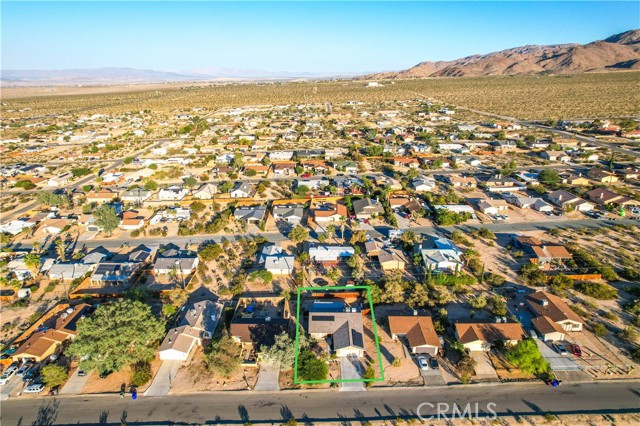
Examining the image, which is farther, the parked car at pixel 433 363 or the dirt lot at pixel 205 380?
the parked car at pixel 433 363

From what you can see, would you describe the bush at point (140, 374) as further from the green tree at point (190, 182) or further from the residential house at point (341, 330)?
the green tree at point (190, 182)

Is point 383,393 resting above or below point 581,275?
below

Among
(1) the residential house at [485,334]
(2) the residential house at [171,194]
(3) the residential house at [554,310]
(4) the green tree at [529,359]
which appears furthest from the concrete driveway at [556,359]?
(2) the residential house at [171,194]

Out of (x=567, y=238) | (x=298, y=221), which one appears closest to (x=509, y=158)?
(x=567, y=238)

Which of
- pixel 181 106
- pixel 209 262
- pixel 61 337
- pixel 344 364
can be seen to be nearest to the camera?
pixel 344 364

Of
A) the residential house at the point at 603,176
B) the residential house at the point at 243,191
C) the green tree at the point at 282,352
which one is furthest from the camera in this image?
the residential house at the point at 603,176

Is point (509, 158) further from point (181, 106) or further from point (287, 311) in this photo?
point (181, 106)

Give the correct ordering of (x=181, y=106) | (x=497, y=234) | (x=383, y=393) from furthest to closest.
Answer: (x=181, y=106) → (x=497, y=234) → (x=383, y=393)
